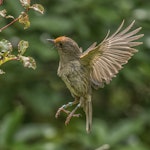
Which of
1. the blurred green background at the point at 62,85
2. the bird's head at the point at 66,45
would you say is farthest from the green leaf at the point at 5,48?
the blurred green background at the point at 62,85

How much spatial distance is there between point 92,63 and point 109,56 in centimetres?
8

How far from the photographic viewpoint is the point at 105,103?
6293 mm

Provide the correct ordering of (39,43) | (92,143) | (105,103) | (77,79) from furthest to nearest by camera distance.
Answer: (105,103) < (39,43) < (92,143) < (77,79)

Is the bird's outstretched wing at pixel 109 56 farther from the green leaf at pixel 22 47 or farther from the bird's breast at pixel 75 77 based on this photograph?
the green leaf at pixel 22 47

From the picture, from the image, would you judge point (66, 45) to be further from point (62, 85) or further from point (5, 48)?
point (62, 85)

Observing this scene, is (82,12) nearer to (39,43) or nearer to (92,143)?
(39,43)

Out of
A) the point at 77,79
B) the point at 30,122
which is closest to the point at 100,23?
the point at 30,122

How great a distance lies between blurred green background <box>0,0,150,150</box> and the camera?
211 inches

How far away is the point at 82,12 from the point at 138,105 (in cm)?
110

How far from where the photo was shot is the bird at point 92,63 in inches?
117

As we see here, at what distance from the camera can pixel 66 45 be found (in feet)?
9.55

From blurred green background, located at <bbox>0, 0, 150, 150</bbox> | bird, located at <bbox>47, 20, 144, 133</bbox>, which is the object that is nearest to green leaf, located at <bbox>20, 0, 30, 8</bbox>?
bird, located at <bbox>47, 20, 144, 133</bbox>

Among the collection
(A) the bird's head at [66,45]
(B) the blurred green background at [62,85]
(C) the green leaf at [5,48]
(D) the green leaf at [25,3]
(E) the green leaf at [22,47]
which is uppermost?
(B) the blurred green background at [62,85]

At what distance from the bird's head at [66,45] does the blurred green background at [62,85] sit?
7.00 feet
